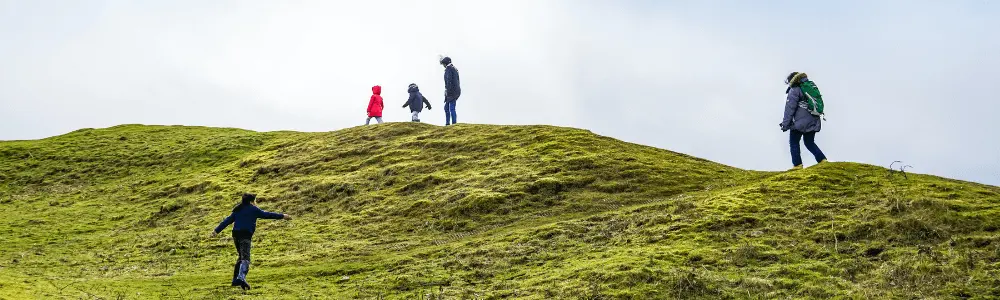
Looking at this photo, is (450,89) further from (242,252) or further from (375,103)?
(242,252)

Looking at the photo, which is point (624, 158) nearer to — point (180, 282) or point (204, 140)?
point (180, 282)

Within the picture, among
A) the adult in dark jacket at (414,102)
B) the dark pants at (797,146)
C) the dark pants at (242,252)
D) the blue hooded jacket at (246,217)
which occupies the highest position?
the adult in dark jacket at (414,102)

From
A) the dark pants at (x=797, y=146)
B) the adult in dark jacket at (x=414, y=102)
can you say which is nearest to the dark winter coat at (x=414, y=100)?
the adult in dark jacket at (x=414, y=102)

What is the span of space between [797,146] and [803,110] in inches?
52.2

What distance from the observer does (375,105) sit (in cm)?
4022

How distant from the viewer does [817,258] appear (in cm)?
1789

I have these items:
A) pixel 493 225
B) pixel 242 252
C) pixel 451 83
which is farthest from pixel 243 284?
pixel 451 83

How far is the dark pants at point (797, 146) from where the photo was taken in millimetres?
25641

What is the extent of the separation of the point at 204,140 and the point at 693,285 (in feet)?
96.2

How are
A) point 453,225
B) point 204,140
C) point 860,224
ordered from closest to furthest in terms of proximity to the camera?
point 860,224 < point 453,225 < point 204,140

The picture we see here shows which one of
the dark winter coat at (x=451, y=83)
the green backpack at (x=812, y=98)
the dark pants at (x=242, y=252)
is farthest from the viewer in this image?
the dark winter coat at (x=451, y=83)

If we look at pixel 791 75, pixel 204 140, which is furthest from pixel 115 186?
pixel 791 75

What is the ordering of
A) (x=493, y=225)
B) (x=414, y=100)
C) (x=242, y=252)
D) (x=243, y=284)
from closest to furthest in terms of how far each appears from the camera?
(x=243, y=284)
(x=242, y=252)
(x=493, y=225)
(x=414, y=100)

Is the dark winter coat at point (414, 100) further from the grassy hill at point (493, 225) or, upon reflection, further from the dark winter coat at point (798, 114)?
the dark winter coat at point (798, 114)
